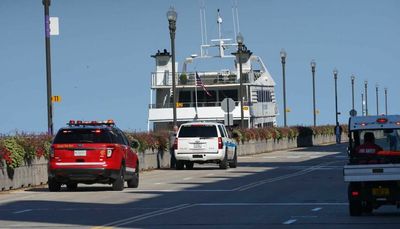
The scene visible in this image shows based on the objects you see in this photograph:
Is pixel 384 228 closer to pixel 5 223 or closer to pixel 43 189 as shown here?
pixel 5 223

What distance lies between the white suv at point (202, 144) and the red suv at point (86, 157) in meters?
12.7

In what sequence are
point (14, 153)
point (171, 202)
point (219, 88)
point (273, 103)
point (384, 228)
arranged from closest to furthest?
point (384, 228)
point (171, 202)
point (14, 153)
point (219, 88)
point (273, 103)

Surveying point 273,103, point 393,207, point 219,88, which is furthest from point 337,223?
point 273,103

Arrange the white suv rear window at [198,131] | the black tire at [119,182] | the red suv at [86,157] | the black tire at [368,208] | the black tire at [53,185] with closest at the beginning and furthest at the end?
the black tire at [368,208] < the red suv at [86,157] < the black tire at [119,182] < the black tire at [53,185] < the white suv rear window at [198,131]

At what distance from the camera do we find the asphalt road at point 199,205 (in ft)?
62.3

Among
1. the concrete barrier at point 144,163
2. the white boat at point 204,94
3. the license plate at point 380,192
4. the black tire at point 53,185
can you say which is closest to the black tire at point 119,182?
the black tire at point 53,185

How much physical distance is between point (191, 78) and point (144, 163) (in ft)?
118

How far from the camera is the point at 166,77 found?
258 ft

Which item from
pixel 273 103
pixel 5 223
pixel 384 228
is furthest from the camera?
pixel 273 103

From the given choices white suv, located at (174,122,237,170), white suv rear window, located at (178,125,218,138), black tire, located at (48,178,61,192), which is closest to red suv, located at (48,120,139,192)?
black tire, located at (48,178,61,192)

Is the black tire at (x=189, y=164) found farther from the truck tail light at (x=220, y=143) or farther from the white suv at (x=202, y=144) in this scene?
the truck tail light at (x=220, y=143)

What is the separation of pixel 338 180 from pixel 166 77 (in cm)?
4626

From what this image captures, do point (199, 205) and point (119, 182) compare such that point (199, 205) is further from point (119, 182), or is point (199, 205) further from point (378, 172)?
point (119, 182)

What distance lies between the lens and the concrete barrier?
30730mm
